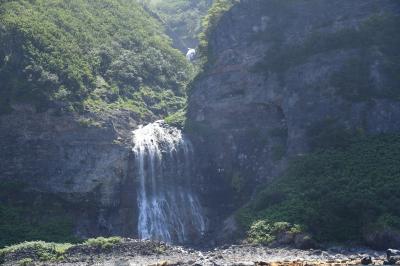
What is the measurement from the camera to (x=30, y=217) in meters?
48.1

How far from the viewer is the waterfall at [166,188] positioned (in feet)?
167

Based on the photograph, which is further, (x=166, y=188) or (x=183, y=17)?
(x=183, y=17)

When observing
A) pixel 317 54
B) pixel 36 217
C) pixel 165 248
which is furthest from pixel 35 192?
pixel 317 54

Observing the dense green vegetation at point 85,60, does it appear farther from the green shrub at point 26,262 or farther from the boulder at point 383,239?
the boulder at point 383,239

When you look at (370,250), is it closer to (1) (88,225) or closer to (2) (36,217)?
(1) (88,225)

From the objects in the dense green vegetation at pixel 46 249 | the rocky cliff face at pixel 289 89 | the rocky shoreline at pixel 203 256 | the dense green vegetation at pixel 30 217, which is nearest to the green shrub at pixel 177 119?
the rocky cliff face at pixel 289 89

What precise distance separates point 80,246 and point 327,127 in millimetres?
25442

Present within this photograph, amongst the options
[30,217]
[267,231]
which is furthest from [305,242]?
[30,217]

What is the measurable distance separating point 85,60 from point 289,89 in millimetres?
26014

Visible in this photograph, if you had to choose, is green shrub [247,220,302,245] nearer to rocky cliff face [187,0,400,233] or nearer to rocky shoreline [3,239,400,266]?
rocky shoreline [3,239,400,266]

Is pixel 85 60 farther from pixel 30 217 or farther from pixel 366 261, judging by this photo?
pixel 366 261

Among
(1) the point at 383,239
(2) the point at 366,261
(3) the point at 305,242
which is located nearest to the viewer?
(2) the point at 366,261

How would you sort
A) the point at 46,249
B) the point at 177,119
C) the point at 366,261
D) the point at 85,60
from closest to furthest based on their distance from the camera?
the point at 366,261 < the point at 46,249 < the point at 177,119 < the point at 85,60

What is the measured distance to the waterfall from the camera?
5078 centimetres
